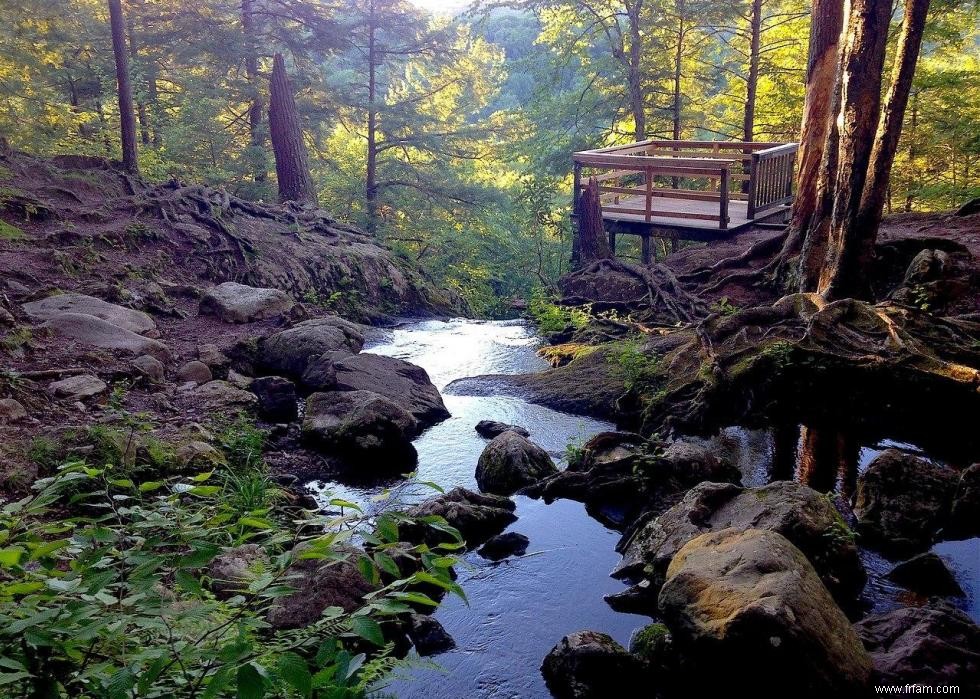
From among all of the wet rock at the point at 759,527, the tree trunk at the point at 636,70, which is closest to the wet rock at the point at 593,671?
the wet rock at the point at 759,527

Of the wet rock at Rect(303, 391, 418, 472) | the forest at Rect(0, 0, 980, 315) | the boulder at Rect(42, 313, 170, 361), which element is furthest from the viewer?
the forest at Rect(0, 0, 980, 315)

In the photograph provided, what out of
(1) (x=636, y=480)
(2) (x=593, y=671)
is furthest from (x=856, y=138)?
(2) (x=593, y=671)

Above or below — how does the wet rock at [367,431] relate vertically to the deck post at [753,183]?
below

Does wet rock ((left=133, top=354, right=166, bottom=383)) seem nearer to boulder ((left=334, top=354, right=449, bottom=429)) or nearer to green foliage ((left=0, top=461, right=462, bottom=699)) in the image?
boulder ((left=334, top=354, right=449, bottom=429))

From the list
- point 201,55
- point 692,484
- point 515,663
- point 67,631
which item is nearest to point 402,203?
point 201,55

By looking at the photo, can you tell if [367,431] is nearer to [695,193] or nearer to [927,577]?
[927,577]

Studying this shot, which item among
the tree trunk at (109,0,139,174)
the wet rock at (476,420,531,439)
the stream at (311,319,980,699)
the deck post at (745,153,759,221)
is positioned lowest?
the stream at (311,319,980,699)

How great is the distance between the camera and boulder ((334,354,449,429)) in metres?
9.98

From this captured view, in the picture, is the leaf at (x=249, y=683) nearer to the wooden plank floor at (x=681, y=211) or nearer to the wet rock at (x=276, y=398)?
the wet rock at (x=276, y=398)

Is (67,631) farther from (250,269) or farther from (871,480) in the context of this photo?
(250,269)

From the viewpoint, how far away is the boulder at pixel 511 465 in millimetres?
8008

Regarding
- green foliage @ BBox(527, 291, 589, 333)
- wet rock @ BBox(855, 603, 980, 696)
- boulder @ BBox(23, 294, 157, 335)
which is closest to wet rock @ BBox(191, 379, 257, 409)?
boulder @ BBox(23, 294, 157, 335)

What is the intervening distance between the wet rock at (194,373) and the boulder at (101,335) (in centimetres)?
45

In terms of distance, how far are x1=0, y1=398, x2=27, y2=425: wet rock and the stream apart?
2.94 m
